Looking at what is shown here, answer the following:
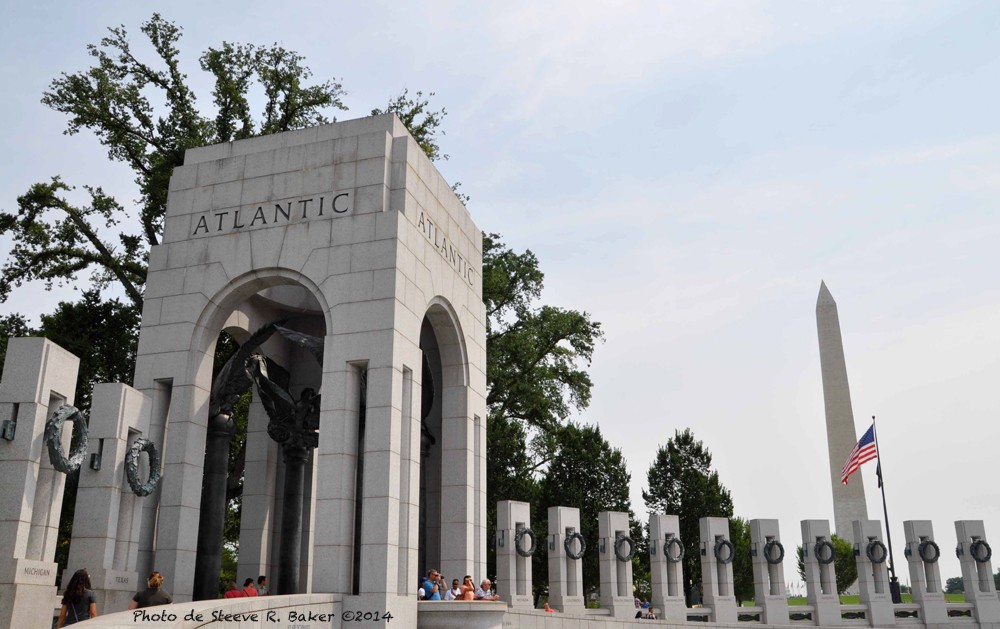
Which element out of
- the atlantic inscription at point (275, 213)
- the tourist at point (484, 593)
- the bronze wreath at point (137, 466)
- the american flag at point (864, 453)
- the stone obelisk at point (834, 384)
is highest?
the stone obelisk at point (834, 384)

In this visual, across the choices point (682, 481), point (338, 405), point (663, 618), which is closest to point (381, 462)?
point (338, 405)

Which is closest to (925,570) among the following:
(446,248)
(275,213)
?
(446,248)

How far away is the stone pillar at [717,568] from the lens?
30.0 m

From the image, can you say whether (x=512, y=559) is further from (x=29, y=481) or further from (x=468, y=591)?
(x=29, y=481)

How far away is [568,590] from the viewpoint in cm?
2753

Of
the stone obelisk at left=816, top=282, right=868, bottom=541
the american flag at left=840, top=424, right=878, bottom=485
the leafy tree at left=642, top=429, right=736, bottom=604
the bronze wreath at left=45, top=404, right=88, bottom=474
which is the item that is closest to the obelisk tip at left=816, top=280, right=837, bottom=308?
the stone obelisk at left=816, top=282, right=868, bottom=541

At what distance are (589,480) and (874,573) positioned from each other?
19284mm

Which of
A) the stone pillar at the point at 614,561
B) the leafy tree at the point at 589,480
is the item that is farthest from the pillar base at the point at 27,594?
the leafy tree at the point at 589,480

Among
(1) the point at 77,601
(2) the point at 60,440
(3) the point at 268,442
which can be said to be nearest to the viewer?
(1) the point at 77,601

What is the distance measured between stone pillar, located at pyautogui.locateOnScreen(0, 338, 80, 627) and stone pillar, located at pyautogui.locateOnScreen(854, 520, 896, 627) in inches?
1078

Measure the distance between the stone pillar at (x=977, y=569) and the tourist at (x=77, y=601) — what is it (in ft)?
102

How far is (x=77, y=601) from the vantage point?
42.3 feet

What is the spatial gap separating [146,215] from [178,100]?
4652mm

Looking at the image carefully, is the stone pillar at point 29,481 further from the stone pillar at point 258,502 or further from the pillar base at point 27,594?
the stone pillar at point 258,502
